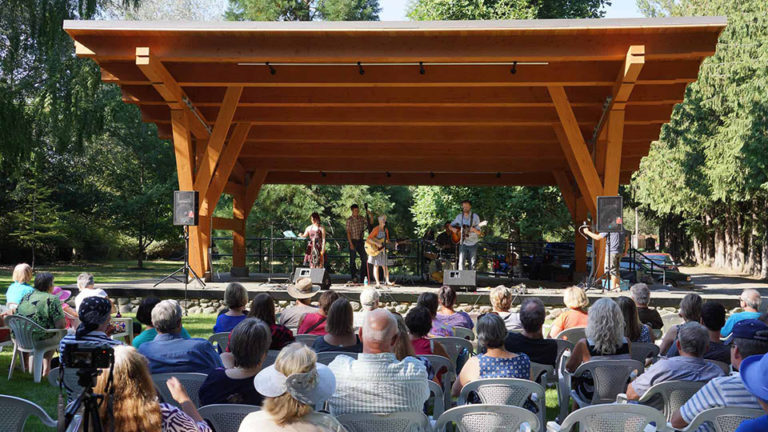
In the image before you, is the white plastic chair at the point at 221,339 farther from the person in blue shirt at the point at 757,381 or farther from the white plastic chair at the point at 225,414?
the person in blue shirt at the point at 757,381

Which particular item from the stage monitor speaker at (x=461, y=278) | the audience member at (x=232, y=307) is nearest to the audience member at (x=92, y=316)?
the audience member at (x=232, y=307)

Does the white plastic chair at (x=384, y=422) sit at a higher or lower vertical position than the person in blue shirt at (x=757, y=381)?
lower

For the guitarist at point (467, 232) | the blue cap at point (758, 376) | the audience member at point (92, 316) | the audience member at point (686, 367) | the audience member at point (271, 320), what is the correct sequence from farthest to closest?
the guitarist at point (467, 232)
the audience member at point (271, 320)
the audience member at point (686, 367)
the audience member at point (92, 316)
the blue cap at point (758, 376)

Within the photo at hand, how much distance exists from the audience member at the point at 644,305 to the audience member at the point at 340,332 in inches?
97.5

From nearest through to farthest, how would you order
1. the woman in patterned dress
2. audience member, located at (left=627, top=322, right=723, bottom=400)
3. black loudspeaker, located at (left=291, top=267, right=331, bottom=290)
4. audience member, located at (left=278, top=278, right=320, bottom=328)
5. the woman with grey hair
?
audience member, located at (left=627, top=322, right=723, bottom=400) < the woman with grey hair < audience member, located at (left=278, top=278, right=320, bottom=328) < black loudspeaker, located at (left=291, top=267, right=331, bottom=290) < the woman in patterned dress

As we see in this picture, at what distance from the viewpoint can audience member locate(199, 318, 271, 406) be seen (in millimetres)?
3199

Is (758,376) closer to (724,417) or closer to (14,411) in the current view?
(724,417)

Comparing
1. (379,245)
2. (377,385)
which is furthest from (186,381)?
(379,245)

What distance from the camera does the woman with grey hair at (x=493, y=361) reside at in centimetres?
381

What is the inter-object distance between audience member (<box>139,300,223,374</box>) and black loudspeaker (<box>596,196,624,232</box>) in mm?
6750

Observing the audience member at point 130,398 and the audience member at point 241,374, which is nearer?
the audience member at point 130,398

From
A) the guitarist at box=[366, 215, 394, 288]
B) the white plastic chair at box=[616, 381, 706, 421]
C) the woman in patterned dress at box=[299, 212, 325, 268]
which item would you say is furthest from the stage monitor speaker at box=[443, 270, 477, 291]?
the white plastic chair at box=[616, 381, 706, 421]

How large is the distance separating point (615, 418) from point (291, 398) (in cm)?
141

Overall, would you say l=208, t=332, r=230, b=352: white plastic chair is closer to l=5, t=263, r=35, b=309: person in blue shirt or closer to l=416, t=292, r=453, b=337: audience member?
l=416, t=292, r=453, b=337: audience member
